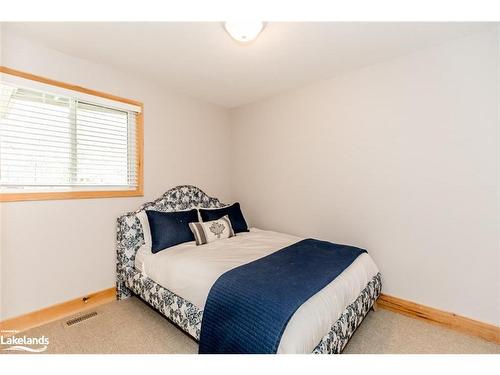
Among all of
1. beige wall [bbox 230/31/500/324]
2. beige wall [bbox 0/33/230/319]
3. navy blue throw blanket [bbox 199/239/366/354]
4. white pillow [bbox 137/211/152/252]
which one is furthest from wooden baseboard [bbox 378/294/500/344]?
beige wall [bbox 0/33/230/319]

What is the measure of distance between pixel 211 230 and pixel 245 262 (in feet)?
2.40

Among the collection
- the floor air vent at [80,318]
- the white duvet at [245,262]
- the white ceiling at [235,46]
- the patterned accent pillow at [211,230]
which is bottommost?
the floor air vent at [80,318]

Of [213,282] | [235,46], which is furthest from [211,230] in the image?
[235,46]

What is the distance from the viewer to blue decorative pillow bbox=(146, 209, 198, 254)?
2236 mm

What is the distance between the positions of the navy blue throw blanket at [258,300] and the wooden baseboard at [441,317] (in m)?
0.86

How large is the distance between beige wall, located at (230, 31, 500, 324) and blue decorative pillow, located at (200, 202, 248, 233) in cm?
61

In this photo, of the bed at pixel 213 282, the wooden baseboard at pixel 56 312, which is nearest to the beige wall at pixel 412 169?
the bed at pixel 213 282

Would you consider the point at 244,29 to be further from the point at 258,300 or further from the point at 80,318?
the point at 80,318

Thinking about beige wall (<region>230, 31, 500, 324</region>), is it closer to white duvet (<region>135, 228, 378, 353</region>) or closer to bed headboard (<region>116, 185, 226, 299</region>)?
white duvet (<region>135, 228, 378, 353</region>)

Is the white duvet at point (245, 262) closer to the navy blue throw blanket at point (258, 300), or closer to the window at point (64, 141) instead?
the navy blue throw blanket at point (258, 300)

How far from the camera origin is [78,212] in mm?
2168

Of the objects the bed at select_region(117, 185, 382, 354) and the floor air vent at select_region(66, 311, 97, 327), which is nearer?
the bed at select_region(117, 185, 382, 354)

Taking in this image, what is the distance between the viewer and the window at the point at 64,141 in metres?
A: 1.86
